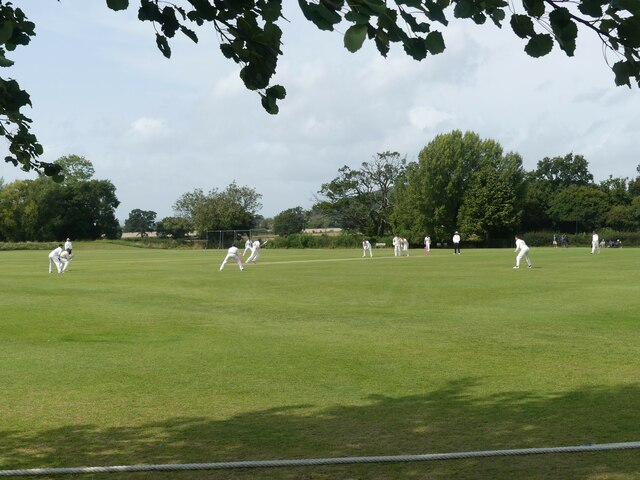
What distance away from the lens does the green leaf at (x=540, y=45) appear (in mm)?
3859

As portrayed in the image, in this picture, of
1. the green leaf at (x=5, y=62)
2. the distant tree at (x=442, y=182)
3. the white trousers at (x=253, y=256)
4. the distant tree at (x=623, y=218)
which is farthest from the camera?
the distant tree at (x=623, y=218)

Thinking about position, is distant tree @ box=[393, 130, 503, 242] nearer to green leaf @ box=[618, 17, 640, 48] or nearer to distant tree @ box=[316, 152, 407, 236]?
distant tree @ box=[316, 152, 407, 236]

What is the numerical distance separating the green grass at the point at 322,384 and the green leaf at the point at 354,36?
3.38 meters

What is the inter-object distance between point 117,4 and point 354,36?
1.25m

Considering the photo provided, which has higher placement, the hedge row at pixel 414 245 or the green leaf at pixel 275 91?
the green leaf at pixel 275 91

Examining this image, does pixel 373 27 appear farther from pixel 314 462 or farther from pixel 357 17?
pixel 314 462

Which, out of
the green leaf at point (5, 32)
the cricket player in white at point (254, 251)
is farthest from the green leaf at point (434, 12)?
the cricket player in white at point (254, 251)

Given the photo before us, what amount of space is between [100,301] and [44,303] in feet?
4.80

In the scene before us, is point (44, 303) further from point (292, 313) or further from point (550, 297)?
point (550, 297)

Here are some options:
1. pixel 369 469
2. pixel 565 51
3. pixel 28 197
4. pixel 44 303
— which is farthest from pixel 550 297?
pixel 28 197

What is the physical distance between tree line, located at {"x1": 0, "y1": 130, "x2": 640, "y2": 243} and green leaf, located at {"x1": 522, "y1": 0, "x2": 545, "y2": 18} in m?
92.5

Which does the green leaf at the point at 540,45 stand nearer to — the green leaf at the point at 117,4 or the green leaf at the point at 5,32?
the green leaf at the point at 117,4

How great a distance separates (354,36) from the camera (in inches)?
141

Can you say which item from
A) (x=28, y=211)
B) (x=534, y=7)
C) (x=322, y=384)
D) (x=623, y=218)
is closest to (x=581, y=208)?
(x=623, y=218)
